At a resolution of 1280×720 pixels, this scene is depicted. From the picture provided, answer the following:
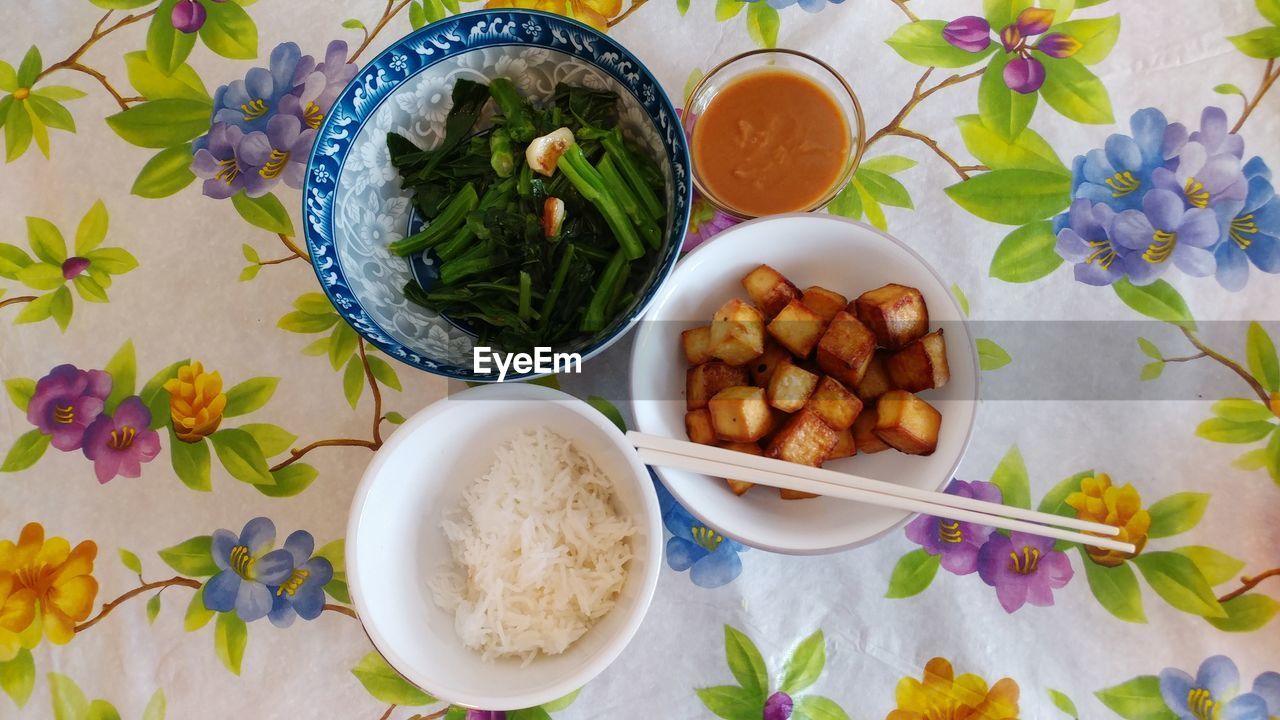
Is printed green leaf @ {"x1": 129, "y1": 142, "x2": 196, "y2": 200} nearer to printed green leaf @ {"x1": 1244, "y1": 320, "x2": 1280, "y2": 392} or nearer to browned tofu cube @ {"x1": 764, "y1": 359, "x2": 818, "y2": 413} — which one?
browned tofu cube @ {"x1": 764, "y1": 359, "x2": 818, "y2": 413}

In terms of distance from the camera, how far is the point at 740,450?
130 cm

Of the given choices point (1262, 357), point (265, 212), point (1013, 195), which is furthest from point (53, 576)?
point (1262, 357)

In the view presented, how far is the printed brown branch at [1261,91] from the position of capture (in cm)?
149

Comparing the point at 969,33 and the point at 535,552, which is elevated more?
the point at 969,33

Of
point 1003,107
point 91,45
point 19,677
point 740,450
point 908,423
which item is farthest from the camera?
point 91,45

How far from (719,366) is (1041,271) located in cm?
67

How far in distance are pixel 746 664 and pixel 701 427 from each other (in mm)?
433

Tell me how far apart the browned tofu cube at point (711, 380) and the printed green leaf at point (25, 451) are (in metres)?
1.27

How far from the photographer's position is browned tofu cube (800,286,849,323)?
1318mm

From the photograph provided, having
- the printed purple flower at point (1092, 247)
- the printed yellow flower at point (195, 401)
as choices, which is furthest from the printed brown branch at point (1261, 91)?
the printed yellow flower at point (195, 401)

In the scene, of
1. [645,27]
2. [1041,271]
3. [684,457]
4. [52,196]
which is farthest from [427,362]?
[1041,271]

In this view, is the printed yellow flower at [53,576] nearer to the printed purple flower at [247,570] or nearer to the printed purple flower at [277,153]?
the printed purple flower at [247,570]

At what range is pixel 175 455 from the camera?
57.5 inches

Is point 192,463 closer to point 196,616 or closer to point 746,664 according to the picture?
point 196,616
